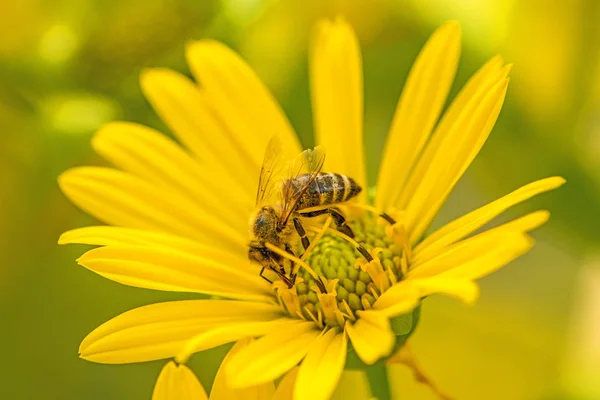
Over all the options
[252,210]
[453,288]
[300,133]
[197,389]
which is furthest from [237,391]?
[300,133]

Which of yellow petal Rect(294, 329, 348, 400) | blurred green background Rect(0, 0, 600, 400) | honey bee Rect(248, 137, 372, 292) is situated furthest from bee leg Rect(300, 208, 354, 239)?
blurred green background Rect(0, 0, 600, 400)

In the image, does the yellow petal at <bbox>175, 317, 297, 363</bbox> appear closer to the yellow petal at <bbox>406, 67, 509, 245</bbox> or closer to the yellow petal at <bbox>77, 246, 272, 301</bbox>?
the yellow petal at <bbox>77, 246, 272, 301</bbox>

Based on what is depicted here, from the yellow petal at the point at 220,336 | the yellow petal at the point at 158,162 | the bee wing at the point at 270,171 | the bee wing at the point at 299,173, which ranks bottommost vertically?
the yellow petal at the point at 220,336

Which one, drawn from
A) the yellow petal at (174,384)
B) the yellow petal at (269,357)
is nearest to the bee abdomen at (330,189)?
the yellow petal at (269,357)

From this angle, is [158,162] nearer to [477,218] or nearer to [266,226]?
[266,226]

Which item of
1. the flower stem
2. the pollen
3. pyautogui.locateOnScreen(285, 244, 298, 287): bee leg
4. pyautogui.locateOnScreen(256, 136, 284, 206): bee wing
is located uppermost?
pyautogui.locateOnScreen(256, 136, 284, 206): bee wing

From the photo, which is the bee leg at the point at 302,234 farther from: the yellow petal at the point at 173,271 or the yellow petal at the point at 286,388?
the yellow petal at the point at 286,388
